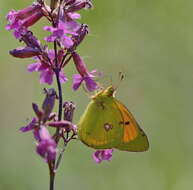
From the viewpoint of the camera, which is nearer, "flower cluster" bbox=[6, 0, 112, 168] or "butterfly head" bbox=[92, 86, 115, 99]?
"flower cluster" bbox=[6, 0, 112, 168]

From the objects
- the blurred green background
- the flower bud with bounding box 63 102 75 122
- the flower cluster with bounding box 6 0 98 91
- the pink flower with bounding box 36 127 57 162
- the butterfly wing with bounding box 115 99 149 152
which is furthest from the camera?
the blurred green background

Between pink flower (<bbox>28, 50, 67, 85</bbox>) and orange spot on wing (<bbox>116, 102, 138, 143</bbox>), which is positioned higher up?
pink flower (<bbox>28, 50, 67, 85</bbox>)

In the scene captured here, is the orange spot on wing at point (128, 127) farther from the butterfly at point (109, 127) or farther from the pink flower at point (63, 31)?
the pink flower at point (63, 31)

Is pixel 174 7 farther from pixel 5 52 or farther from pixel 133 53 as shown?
pixel 5 52

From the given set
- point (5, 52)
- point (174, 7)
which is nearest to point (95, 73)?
point (5, 52)

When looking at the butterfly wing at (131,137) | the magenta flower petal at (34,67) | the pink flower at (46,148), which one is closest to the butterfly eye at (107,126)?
the butterfly wing at (131,137)

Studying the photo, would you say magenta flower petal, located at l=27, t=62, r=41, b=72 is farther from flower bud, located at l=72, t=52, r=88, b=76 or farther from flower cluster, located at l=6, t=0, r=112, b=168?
flower bud, located at l=72, t=52, r=88, b=76

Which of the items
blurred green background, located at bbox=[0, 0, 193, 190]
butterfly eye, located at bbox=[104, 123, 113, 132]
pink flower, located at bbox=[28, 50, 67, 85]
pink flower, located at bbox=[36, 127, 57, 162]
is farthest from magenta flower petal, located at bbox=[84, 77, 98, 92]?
blurred green background, located at bbox=[0, 0, 193, 190]
